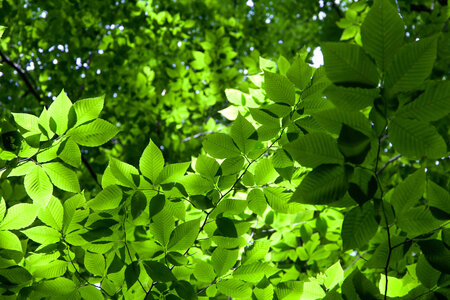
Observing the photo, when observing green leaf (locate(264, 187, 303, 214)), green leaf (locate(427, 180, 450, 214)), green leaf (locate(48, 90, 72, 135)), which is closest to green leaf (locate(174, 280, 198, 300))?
green leaf (locate(264, 187, 303, 214))

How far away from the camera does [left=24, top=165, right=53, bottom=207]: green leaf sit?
3.48 ft

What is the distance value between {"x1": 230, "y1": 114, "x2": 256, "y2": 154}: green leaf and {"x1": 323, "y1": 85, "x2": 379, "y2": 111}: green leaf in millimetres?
432

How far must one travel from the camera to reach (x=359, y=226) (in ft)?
2.54

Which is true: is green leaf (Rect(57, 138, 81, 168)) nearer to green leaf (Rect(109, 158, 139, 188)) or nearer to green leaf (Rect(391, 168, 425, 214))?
green leaf (Rect(109, 158, 139, 188))

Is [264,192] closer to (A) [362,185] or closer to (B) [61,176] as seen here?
(A) [362,185]

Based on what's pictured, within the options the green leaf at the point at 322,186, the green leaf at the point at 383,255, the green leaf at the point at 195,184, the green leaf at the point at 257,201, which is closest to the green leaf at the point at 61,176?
the green leaf at the point at 195,184

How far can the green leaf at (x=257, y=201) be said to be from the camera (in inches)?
48.1

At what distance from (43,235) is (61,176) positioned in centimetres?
21

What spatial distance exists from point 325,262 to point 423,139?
1616mm

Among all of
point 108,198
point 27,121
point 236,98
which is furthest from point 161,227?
point 236,98

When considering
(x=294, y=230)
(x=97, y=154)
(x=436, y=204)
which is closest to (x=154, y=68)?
(x=97, y=154)

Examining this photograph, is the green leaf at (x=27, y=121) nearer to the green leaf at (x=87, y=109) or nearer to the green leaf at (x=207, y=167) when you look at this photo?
the green leaf at (x=87, y=109)

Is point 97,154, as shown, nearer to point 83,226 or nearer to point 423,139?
point 83,226

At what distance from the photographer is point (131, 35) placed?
161 inches
